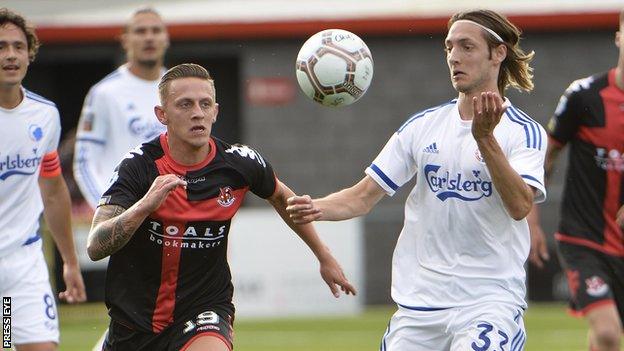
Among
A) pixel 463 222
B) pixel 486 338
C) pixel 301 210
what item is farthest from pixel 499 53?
pixel 486 338

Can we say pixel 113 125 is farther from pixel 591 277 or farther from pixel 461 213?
pixel 461 213

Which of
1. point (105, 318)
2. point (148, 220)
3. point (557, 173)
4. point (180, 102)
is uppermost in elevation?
point (180, 102)

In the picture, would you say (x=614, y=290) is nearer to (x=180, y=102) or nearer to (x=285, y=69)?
(x=180, y=102)

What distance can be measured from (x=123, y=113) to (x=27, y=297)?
2.23 meters

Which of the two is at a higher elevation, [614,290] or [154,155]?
[154,155]

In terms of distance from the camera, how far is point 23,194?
313 inches

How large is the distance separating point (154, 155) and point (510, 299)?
1949 millimetres

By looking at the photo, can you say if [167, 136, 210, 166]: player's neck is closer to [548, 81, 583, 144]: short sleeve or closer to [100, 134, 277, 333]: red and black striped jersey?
[100, 134, 277, 333]: red and black striped jersey

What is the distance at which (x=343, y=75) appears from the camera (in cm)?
705

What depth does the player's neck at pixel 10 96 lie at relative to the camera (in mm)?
7941

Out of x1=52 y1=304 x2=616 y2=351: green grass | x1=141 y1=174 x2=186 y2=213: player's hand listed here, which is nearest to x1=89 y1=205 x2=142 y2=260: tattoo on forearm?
x1=141 y1=174 x2=186 y2=213: player's hand

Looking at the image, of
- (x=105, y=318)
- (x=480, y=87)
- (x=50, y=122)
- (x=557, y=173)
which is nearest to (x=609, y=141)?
(x=480, y=87)

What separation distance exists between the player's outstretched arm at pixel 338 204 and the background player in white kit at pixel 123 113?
306cm

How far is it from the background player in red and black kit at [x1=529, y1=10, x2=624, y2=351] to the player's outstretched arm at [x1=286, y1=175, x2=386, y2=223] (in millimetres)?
1805
